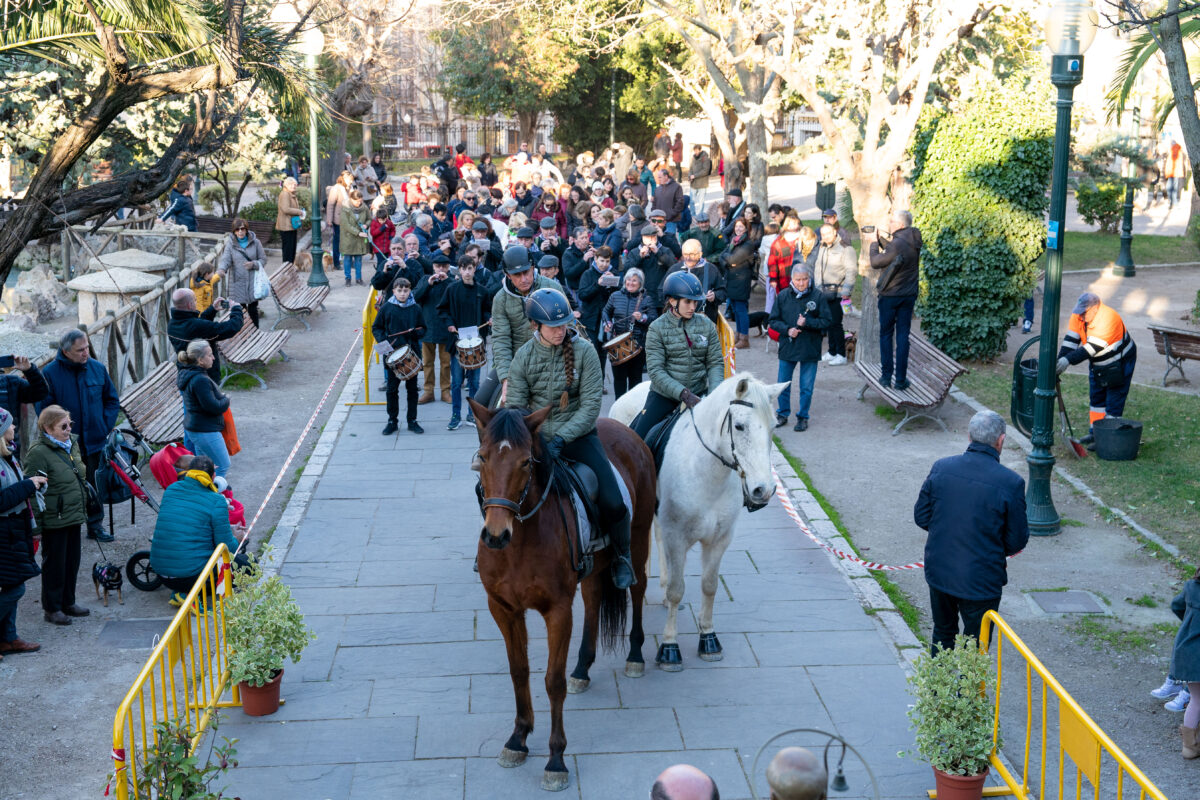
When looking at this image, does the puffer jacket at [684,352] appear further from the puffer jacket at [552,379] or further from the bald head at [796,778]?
the bald head at [796,778]

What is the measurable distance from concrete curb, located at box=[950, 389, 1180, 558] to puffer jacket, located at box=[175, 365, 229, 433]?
312 inches

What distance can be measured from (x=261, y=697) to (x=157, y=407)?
6.29 meters

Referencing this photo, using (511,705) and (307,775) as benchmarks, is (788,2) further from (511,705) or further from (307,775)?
(307,775)

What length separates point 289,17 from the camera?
18.5 m

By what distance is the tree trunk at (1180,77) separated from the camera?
1106 cm

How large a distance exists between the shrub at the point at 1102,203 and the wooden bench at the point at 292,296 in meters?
17.8

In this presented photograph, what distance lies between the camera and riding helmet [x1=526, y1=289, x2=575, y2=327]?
24.9 ft

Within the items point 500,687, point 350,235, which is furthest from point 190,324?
point 350,235

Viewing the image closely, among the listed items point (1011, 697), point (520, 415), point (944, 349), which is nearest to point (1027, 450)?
point (944, 349)

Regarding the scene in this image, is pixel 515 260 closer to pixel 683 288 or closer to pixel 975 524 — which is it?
pixel 683 288

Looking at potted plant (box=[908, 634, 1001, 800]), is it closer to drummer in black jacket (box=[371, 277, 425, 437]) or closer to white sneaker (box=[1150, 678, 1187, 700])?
white sneaker (box=[1150, 678, 1187, 700])

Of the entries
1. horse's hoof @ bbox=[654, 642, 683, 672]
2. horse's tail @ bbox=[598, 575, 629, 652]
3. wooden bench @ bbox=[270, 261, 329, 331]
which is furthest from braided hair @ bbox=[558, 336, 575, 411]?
wooden bench @ bbox=[270, 261, 329, 331]

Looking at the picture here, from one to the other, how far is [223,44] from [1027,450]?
9.25 m

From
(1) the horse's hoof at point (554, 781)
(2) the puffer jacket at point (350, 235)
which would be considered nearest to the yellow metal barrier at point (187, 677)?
(1) the horse's hoof at point (554, 781)
